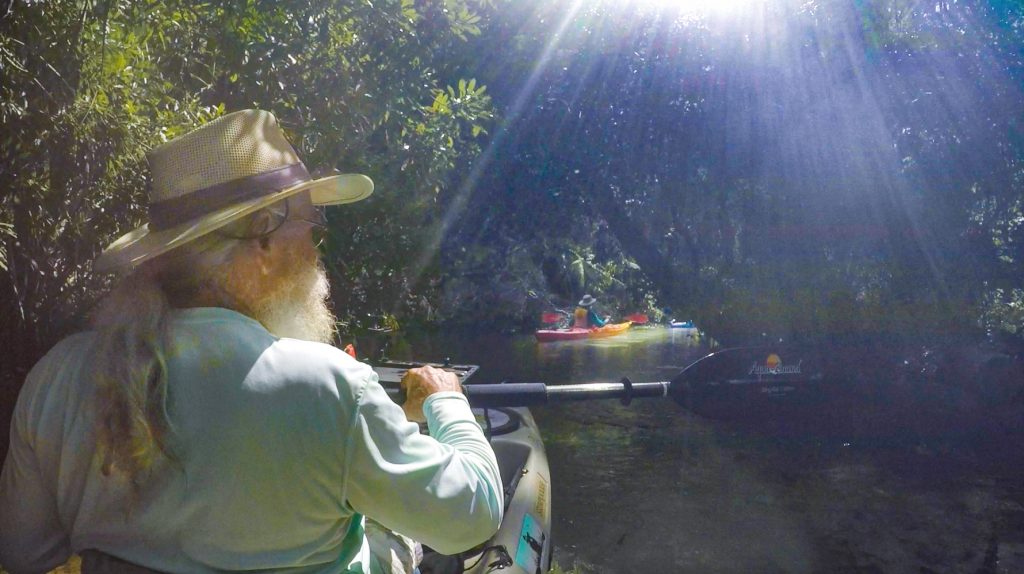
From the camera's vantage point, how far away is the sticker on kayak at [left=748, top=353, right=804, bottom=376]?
31.7ft

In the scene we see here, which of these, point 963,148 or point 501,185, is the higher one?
point 963,148

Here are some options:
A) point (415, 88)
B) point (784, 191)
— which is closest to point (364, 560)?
point (415, 88)

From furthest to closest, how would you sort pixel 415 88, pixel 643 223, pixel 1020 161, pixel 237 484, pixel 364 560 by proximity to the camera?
pixel 643 223 → pixel 1020 161 → pixel 415 88 → pixel 364 560 → pixel 237 484

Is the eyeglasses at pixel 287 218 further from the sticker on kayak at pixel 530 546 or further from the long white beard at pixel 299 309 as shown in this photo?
the sticker on kayak at pixel 530 546

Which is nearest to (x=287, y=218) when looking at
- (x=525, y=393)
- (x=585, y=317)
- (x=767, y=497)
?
(x=525, y=393)

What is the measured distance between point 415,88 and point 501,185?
6845 mm

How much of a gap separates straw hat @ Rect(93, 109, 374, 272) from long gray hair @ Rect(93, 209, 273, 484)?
0.05 meters

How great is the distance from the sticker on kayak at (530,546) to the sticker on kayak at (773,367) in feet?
16.1

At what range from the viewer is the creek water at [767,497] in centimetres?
773

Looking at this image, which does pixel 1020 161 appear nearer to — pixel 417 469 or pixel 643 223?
pixel 643 223

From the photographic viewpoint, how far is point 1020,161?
1177cm

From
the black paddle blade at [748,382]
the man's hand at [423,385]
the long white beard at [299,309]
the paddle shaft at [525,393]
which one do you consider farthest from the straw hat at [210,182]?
the black paddle blade at [748,382]

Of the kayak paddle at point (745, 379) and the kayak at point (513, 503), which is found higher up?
the kayak at point (513, 503)

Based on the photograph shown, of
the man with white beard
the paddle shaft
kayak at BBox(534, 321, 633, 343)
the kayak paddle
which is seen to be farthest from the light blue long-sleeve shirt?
kayak at BBox(534, 321, 633, 343)
